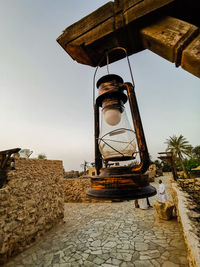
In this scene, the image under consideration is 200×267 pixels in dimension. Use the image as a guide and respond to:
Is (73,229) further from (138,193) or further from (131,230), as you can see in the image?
(138,193)

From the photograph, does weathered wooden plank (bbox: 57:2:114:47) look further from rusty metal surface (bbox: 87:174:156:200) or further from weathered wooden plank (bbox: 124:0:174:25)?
rusty metal surface (bbox: 87:174:156:200)

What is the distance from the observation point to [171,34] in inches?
28.0

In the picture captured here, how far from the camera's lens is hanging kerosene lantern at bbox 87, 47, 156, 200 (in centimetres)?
63

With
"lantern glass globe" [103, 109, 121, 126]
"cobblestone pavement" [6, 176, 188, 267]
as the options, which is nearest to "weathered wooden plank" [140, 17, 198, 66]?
"lantern glass globe" [103, 109, 121, 126]

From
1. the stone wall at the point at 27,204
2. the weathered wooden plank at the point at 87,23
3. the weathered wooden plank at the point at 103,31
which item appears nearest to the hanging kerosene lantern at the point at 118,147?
the weathered wooden plank at the point at 103,31

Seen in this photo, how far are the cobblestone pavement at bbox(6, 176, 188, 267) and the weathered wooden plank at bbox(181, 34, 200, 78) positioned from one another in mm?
4073

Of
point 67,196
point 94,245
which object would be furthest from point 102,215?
point 67,196

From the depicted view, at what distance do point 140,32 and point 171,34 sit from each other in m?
0.24

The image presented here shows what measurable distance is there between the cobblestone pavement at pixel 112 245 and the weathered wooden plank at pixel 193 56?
13.4 ft

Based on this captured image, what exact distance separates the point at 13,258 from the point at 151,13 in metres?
6.02

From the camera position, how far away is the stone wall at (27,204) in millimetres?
3543

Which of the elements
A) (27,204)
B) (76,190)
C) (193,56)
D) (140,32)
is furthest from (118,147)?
(76,190)

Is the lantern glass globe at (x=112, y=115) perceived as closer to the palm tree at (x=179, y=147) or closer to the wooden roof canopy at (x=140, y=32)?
the wooden roof canopy at (x=140, y=32)

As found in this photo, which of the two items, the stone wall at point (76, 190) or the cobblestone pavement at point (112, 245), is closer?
the cobblestone pavement at point (112, 245)
